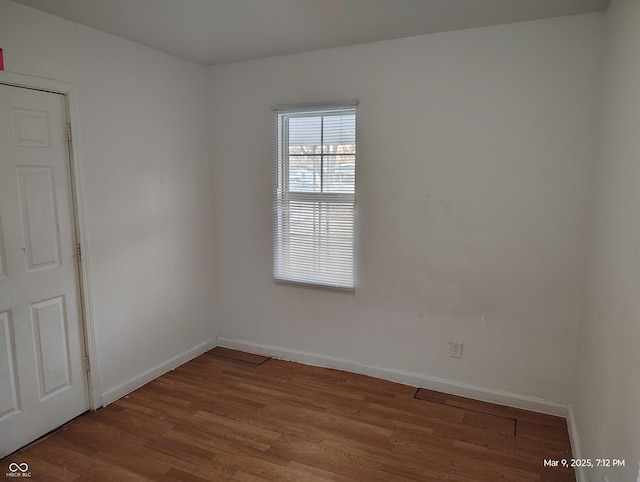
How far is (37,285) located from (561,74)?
3.41m

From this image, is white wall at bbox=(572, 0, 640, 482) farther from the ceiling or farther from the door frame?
the door frame

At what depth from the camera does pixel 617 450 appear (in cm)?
158

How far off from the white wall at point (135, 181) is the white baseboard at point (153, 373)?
0.07 ft

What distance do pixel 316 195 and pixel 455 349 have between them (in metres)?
1.56

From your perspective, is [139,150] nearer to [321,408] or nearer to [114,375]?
[114,375]

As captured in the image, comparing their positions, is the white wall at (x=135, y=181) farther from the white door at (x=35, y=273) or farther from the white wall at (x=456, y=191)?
the white wall at (x=456, y=191)

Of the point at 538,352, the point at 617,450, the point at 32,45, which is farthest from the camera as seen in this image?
the point at 538,352

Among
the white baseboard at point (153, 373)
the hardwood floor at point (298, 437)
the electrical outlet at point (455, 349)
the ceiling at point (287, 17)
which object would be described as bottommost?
the hardwood floor at point (298, 437)

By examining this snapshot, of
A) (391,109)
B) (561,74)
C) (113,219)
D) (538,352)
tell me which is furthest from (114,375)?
(561,74)

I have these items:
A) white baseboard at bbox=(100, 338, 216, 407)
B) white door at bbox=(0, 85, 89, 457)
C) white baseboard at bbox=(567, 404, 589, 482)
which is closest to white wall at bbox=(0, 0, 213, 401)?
white baseboard at bbox=(100, 338, 216, 407)

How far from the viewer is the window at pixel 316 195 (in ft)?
10.7
